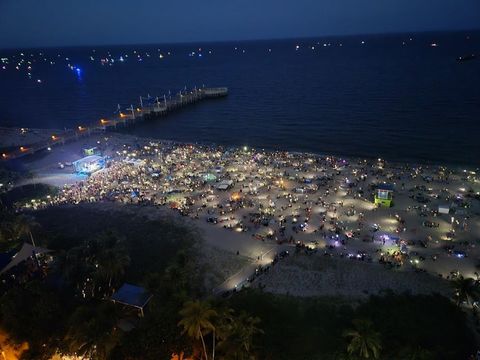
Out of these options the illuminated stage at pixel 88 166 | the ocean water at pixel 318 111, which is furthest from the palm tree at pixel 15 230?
the ocean water at pixel 318 111

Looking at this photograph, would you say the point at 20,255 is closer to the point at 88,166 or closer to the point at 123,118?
the point at 88,166

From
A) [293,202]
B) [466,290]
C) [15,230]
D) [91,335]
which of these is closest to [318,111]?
[293,202]

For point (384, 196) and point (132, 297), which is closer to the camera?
point (132, 297)

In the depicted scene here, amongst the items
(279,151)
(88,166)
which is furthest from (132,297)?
(279,151)

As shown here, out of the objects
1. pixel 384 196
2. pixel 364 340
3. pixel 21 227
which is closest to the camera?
pixel 364 340

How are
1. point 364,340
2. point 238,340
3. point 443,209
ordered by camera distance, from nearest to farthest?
point 238,340
point 364,340
point 443,209

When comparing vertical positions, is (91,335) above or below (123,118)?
above

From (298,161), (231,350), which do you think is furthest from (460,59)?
(231,350)

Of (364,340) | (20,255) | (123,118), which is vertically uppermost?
(364,340)
